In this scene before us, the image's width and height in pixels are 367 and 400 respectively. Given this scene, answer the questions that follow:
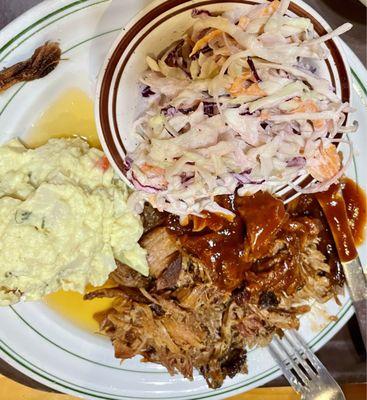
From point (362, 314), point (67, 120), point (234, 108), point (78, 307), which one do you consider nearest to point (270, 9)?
point (234, 108)

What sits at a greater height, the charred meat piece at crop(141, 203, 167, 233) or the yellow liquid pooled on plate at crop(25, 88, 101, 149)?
the yellow liquid pooled on plate at crop(25, 88, 101, 149)

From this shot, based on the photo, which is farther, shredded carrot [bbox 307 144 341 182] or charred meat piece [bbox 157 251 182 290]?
charred meat piece [bbox 157 251 182 290]

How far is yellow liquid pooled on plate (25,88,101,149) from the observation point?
8.87 ft

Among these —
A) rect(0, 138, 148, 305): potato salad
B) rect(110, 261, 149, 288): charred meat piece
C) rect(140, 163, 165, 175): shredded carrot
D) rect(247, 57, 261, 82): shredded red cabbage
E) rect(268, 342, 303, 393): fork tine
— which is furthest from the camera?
rect(268, 342, 303, 393): fork tine

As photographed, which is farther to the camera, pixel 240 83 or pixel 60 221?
pixel 60 221

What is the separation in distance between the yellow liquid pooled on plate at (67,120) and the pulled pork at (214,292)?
0.62 metres

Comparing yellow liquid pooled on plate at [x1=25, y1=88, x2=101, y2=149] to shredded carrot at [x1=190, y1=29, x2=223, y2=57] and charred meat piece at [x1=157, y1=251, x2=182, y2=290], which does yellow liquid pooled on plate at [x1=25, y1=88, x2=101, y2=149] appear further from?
shredded carrot at [x1=190, y1=29, x2=223, y2=57]

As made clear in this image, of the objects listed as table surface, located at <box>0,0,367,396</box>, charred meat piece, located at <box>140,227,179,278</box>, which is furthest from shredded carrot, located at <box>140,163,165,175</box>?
table surface, located at <box>0,0,367,396</box>

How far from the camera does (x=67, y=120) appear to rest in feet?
9.00

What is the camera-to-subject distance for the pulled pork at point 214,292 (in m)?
2.62

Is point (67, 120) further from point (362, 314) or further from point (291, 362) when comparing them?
point (362, 314)

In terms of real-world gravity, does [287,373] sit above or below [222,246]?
below

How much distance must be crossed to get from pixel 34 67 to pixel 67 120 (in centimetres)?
33

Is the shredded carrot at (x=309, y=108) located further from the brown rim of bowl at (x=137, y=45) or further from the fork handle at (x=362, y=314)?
the fork handle at (x=362, y=314)
